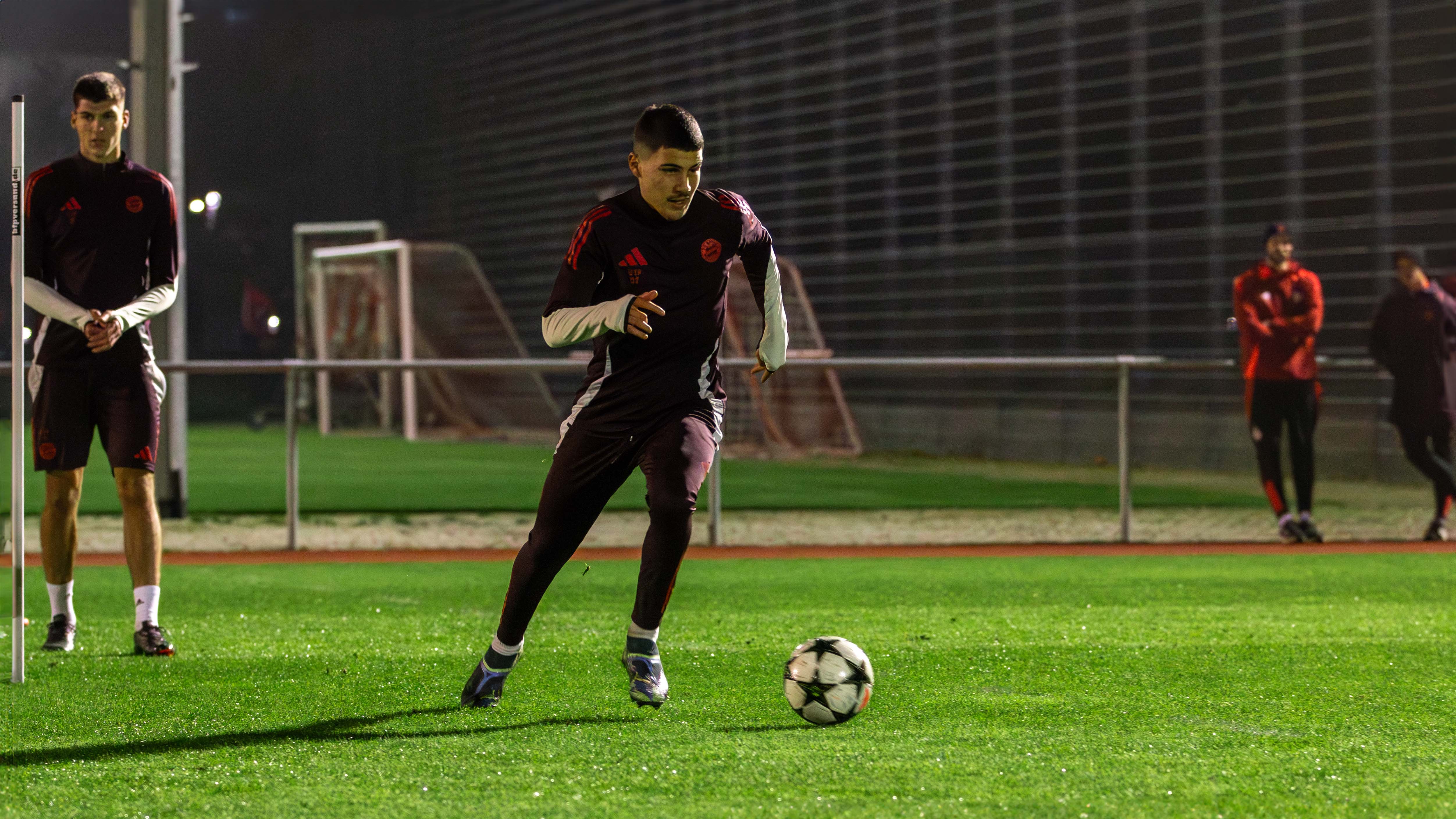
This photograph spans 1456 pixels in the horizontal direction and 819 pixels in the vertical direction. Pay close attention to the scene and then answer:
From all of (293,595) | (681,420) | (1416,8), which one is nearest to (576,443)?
(681,420)

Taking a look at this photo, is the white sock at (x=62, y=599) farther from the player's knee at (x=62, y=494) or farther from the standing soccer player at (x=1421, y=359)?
the standing soccer player at (x=1421, y=359)

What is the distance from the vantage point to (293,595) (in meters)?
7.12

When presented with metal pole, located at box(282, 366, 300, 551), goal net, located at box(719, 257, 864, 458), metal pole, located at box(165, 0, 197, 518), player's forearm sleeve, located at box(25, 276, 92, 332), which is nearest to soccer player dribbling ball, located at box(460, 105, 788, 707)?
player's forearm sleeve, located at box(25, 276, 92, 332)

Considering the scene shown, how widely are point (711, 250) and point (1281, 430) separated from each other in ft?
21.1

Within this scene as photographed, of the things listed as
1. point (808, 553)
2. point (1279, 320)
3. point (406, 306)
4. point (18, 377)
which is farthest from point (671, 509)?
point (406, 306)

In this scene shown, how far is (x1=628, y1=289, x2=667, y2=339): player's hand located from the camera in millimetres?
3928

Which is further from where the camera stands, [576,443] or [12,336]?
[12,336]

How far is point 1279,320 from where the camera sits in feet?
30.8

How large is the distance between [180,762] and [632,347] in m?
1.53

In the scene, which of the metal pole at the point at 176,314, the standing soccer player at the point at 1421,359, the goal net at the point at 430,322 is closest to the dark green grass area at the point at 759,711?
the standing soccer player at the point at 1421,359

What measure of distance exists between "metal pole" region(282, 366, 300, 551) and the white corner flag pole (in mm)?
4667

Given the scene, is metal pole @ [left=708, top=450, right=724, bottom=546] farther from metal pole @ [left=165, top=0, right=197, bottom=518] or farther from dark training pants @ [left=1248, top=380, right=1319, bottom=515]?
metal pole @ [left=165, top=0, right=197, bottom=518]

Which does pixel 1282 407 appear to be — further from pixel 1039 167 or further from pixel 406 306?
pixel 406 306

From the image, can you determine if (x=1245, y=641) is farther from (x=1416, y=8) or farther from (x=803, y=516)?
(x=1416, y=8)
